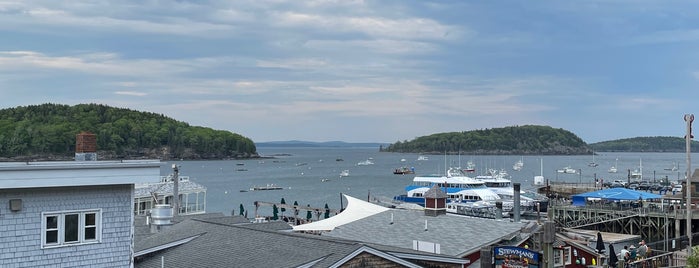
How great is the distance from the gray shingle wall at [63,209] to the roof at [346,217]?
19.4 metres

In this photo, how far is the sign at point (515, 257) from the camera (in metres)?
17.0

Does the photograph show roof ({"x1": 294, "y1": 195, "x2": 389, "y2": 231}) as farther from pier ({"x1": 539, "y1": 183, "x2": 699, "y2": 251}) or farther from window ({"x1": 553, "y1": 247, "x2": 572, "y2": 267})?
pier ({"x1": 539, "y1": 183, "x2": 699, "y2": 251})

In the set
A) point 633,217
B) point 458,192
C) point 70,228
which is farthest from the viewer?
point 458,192

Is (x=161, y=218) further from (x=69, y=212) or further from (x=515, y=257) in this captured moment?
(x=515, y=257)

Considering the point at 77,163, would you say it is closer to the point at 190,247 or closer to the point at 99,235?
the point at 99,235

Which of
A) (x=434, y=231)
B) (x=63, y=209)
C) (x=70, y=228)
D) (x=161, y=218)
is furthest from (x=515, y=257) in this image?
(x=161, y=218)

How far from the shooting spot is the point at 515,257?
57.7 feet

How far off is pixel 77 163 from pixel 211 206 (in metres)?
87.7

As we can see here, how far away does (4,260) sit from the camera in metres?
13.1

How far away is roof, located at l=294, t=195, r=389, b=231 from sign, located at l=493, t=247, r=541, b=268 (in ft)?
55.0

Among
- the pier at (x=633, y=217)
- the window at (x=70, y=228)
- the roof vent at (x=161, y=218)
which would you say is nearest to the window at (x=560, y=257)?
the roof vent at (x=161, y=218)

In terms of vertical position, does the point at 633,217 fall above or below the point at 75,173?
below

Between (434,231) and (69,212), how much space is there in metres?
14.9

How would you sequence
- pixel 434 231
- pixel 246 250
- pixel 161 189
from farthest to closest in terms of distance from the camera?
pixel 161 189 → pixel 434 231 → pixel 246 250
